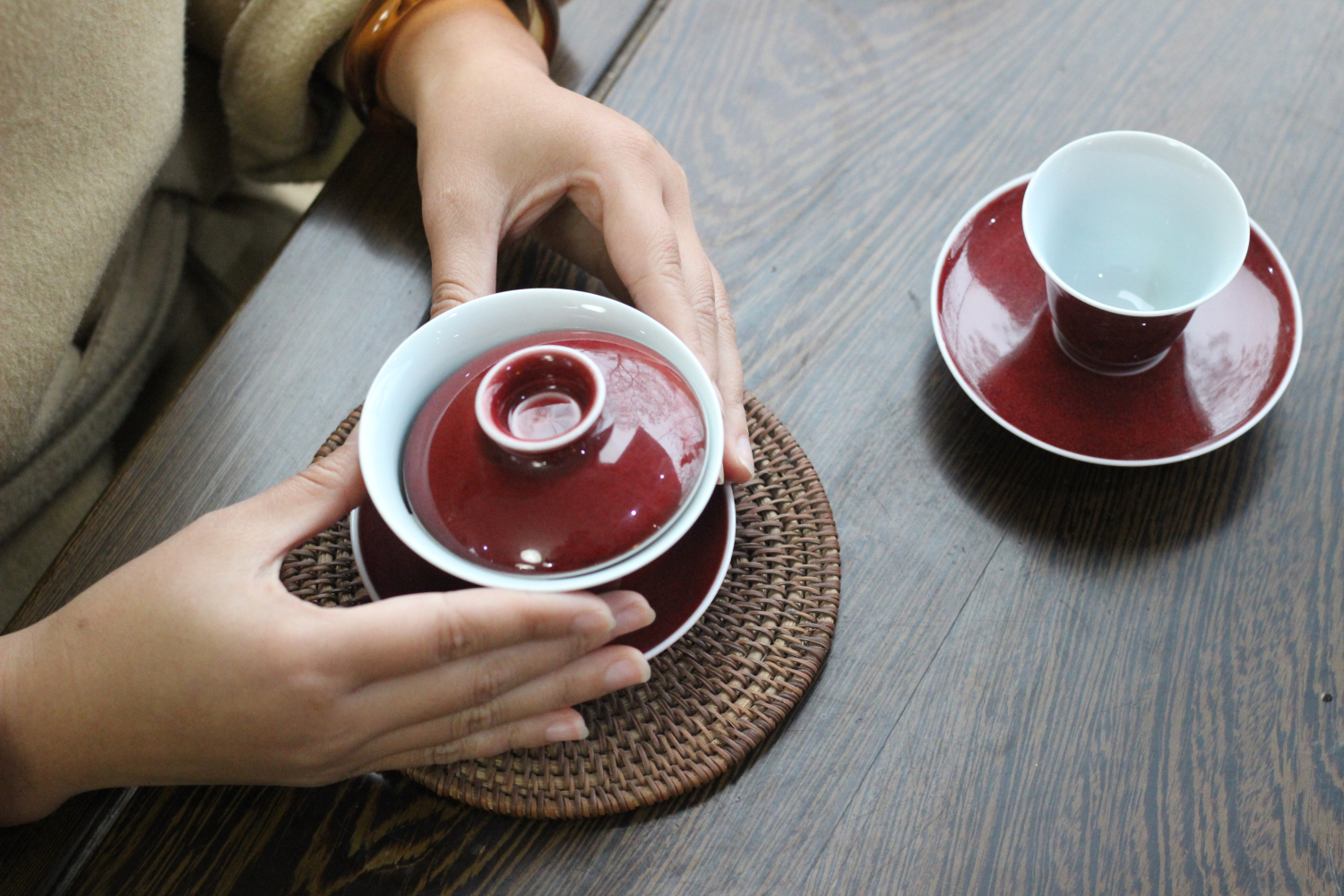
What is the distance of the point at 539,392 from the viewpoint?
1.81ft

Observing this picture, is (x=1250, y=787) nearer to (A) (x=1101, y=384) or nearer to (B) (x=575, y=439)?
(A) (x=1101, y=384)

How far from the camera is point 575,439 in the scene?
500 mm

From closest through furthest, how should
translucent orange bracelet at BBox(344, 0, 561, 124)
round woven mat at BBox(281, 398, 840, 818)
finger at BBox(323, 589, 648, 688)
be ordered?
1. finger at BBox(323, 589, 648, 688)
2. round woven mat at BBox(281, 398, 840, 818)
3. translucent orange bracelet at BBox(344, 0, 561, 124)

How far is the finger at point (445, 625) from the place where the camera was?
509 mm

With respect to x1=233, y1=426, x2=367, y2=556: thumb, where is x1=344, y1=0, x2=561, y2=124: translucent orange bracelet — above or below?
above

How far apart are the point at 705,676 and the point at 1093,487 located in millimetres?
366

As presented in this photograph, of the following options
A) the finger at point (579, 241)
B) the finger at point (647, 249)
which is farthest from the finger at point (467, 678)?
the finger at point (579, 241)

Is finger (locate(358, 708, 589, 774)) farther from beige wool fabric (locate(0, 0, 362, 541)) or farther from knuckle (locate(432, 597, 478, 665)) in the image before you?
beige wool fabric (locate(0, 0, 362, 541))

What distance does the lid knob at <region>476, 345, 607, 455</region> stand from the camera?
0.53 meters

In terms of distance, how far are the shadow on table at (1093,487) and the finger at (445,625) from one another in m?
0.37

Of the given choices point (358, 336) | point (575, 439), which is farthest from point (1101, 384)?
point (358, 336)

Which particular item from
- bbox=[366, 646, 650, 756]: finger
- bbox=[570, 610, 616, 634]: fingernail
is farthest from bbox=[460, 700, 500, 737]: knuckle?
bbox=[570, 610, 616, 634]: fingernail

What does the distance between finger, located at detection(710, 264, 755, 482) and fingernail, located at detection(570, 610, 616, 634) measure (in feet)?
0.42

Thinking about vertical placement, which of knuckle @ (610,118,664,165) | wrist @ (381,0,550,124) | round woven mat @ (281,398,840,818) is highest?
wrist @ (381,0,550,124)
